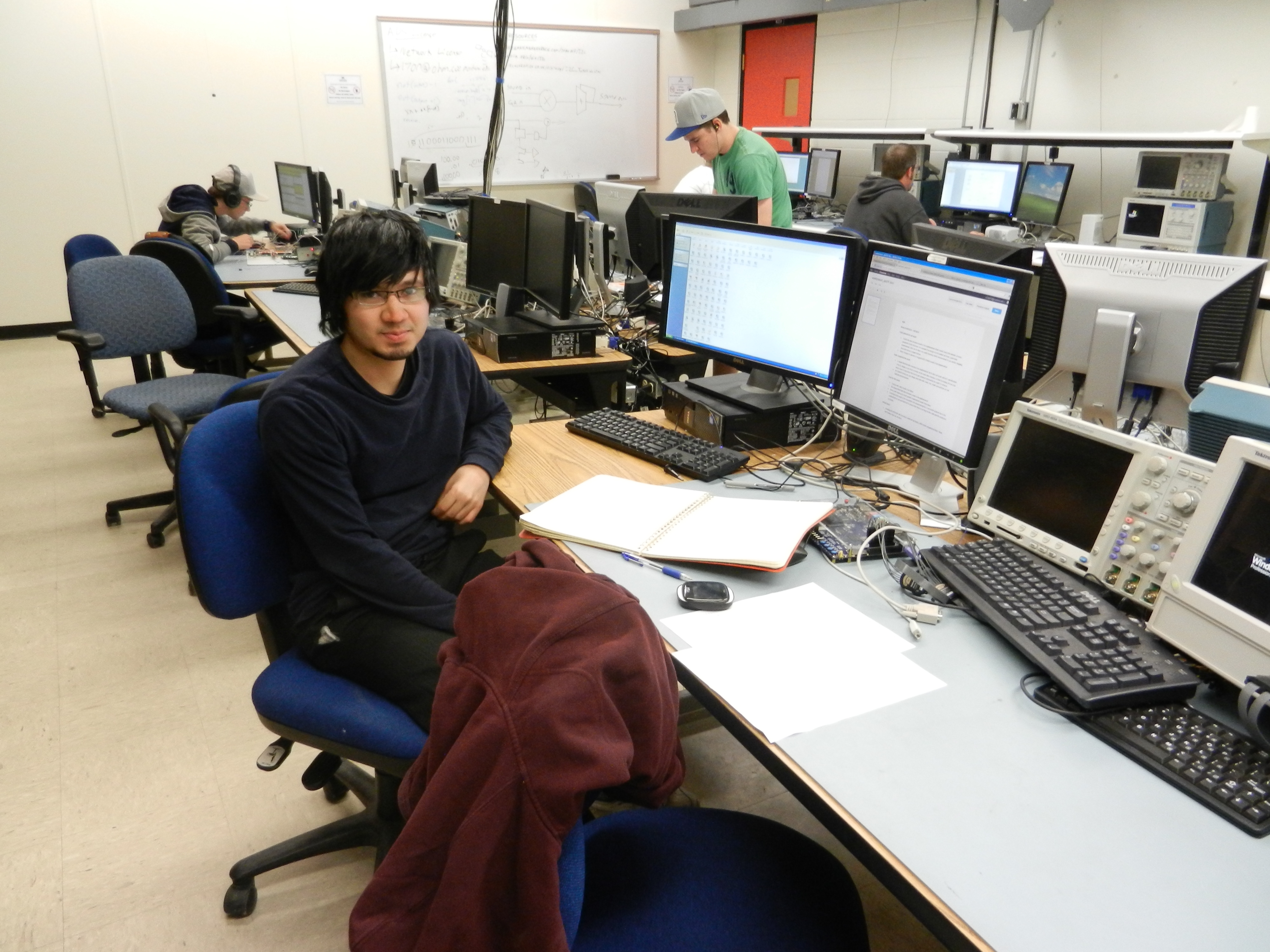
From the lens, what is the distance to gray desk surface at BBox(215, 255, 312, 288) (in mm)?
3943

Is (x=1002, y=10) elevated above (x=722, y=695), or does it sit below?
above

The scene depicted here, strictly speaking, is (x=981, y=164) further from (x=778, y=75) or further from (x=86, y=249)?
(x=86, y=249)

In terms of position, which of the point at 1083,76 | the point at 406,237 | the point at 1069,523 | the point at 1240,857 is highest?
the point at 1083,76

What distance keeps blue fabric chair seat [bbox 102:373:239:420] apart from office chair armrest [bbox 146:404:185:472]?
0.10 metres

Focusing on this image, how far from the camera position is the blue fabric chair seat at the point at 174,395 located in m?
2.86

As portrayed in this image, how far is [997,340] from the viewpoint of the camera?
4.48 ft

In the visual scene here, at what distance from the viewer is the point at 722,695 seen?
105cm

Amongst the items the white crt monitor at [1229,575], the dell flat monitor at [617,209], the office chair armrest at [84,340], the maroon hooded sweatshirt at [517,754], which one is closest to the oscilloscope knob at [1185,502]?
the white crt monitor at [1229,575]

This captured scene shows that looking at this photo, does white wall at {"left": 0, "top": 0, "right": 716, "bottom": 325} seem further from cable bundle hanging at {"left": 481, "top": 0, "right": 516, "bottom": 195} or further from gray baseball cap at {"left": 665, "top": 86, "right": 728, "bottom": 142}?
cable bundle hanging at {"left": 481, "top": 0, "right": 516, "bottom": 195}

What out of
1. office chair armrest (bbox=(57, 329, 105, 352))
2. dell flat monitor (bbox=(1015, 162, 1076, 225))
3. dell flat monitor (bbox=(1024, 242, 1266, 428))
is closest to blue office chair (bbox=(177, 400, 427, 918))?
dell flat monitor (bbox=(1024, 242, 1266, 428))

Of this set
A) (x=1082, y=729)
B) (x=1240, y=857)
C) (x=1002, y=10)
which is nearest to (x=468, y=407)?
(x=1082, y=729)

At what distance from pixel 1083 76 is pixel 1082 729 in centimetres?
504

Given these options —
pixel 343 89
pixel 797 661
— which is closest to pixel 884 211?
pixel 797 661

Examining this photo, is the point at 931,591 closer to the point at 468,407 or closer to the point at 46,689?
the point at 468,407
